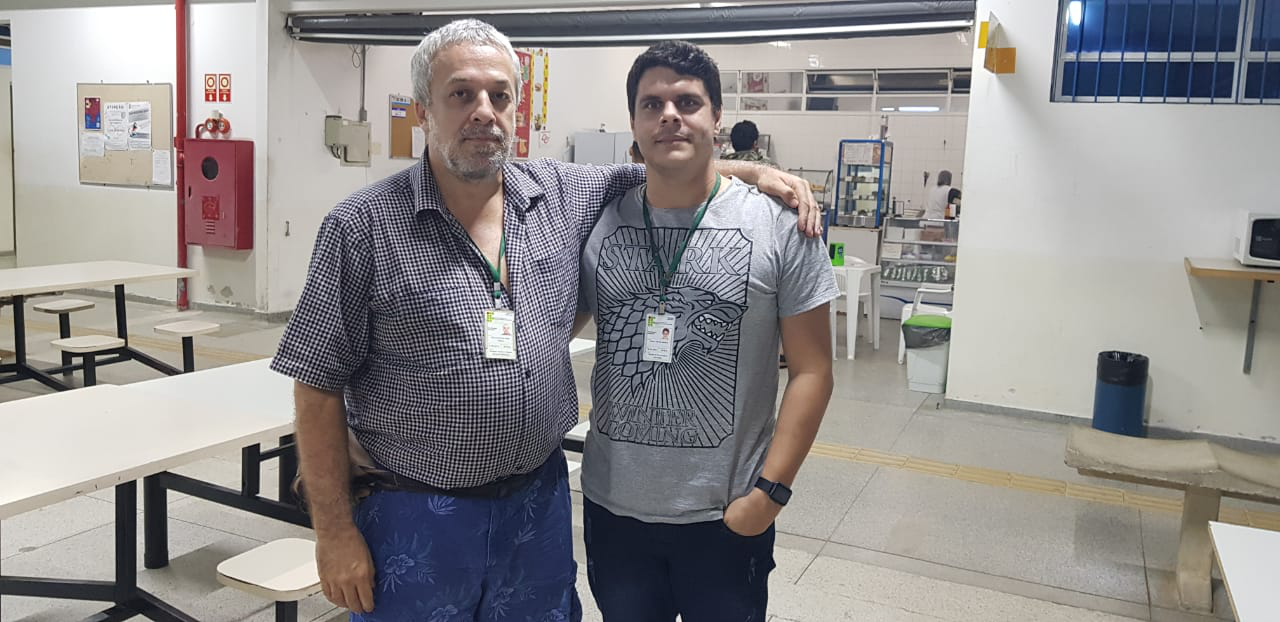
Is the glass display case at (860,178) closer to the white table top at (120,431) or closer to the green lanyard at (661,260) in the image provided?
the white table top at (120,431)

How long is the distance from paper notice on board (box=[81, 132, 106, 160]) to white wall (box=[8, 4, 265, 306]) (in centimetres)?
15

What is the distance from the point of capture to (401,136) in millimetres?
9070

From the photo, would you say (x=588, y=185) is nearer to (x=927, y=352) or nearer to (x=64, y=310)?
(x=927, y=352)

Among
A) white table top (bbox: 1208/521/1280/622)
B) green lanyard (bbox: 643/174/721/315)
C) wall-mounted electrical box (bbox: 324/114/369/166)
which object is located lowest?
white table top (bbox: 1208/521/1280/622)

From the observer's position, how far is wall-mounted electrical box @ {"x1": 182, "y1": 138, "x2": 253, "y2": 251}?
25.8 ft

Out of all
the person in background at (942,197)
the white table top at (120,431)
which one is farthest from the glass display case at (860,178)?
the white table top at (120,431)

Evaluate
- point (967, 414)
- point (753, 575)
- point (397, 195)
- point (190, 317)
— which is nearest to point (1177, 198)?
point (967, 414)

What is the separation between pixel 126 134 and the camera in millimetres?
8602

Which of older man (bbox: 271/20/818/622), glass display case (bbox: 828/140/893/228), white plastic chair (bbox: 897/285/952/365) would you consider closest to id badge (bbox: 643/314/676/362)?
older man (bbox: 271/20/818/622)

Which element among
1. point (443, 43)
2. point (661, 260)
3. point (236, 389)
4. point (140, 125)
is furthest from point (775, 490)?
point (140, 125)

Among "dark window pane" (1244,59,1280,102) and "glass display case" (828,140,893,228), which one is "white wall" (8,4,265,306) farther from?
"dark window pane" (1244,59,1280,102)

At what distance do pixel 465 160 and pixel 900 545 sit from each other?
2758 mm

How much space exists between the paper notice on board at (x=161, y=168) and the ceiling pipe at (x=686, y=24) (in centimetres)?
181

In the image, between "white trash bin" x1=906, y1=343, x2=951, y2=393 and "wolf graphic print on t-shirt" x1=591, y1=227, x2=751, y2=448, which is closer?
"wolf graphic print on t-shirt" x1=591, y1=227, x2=751, y2=448
